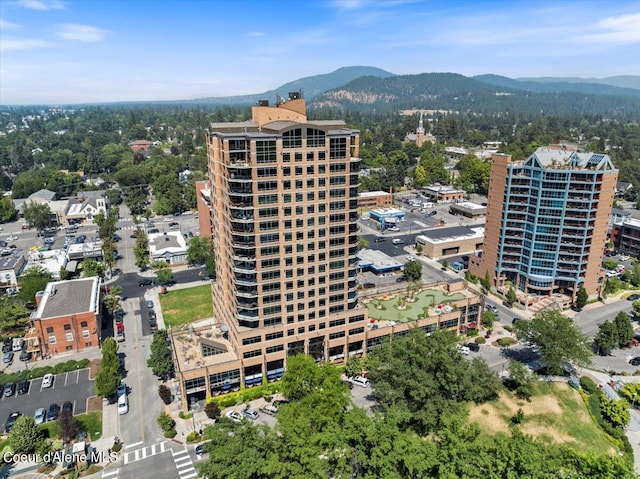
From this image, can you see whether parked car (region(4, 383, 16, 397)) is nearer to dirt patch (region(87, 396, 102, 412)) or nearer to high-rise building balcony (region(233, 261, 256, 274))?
dirt patch (region(87, 396, 102, 412))

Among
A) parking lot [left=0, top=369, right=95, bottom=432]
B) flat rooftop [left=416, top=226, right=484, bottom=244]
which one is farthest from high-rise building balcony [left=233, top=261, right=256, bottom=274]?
flat rooftop [left=416, top=226, right=484, bottom=244]

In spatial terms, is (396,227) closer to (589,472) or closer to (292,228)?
(292,228)

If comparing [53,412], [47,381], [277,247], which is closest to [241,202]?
[277,247]

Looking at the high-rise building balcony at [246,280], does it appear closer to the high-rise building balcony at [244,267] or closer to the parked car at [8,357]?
the high-rise building balcony at [244,267]

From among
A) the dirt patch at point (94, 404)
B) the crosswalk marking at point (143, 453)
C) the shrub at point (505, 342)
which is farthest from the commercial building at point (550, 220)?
the dirt patch at point (94, 404)

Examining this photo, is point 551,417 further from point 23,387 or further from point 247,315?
point 23,387

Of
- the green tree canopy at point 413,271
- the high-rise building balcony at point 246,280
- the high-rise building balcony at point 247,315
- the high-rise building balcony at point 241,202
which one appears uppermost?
the high-rise building balcony at point 241,202
